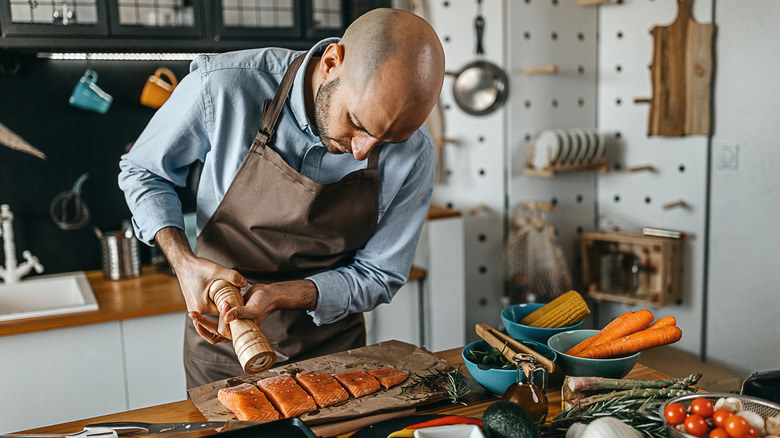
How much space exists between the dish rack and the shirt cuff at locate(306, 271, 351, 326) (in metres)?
1.65

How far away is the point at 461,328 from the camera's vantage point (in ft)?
9.00

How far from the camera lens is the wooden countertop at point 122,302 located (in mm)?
2002

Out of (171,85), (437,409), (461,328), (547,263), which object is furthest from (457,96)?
(437,409)

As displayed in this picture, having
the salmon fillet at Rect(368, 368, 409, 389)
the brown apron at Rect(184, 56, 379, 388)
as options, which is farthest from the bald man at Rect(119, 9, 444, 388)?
the salmon fillet at Rect(368, 368, 409, 389)

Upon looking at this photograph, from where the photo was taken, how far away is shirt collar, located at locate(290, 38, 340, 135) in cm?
136

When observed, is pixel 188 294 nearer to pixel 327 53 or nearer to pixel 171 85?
pixel 327 53

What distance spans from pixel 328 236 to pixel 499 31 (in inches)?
69.6

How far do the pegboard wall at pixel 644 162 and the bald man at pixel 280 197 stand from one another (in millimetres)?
1718

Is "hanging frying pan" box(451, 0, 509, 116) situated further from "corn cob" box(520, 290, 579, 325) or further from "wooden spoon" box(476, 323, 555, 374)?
"wooden spoon" box(476, 323, 555, 374)

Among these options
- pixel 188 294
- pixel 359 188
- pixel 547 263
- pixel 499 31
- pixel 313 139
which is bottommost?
pixel 547 263

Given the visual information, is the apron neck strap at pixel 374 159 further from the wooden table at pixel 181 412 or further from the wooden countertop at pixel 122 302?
the wooden countertop at pixel 122 302

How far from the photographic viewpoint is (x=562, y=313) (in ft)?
4.52

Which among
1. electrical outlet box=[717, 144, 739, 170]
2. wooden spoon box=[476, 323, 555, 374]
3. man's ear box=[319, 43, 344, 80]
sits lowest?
wooden spoon box=[476, 323, 555, 374]

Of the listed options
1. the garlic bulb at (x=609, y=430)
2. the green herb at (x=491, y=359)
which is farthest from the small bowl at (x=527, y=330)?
the garlic bulb at (x=609, y=430)
